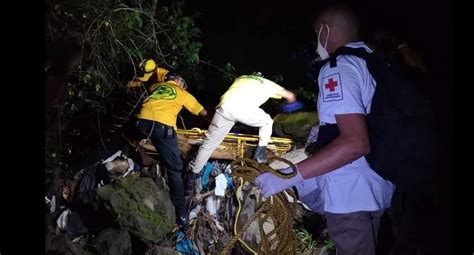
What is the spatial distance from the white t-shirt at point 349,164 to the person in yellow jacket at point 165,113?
13.4 ft

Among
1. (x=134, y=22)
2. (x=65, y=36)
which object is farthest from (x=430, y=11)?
(x=65, y=36)

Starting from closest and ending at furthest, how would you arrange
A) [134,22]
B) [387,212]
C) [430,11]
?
1. [387,212]
2. [430,11]
3. [134,22]

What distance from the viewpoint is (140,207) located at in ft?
20.1

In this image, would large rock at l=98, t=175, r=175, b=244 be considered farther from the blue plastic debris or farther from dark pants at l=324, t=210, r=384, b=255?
dark pants at l=324, t=210, r=384, b=255

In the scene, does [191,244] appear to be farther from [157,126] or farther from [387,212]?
[387,212]

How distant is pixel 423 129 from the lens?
6.66 feet

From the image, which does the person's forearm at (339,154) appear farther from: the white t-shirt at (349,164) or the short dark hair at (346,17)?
the short dark hair at (346,17)

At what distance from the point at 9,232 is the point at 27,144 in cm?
56

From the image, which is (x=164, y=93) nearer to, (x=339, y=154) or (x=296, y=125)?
(x=296, y=125)

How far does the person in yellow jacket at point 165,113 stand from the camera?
6125mm

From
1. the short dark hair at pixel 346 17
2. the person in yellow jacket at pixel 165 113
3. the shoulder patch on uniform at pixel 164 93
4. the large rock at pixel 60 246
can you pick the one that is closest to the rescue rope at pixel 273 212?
the short dark hair at pixel 346 17

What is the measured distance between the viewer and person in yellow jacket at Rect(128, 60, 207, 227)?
612 cm

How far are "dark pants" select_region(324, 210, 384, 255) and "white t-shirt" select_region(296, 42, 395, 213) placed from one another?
4 cm

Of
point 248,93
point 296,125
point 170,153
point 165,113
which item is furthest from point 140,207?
point 296,125
